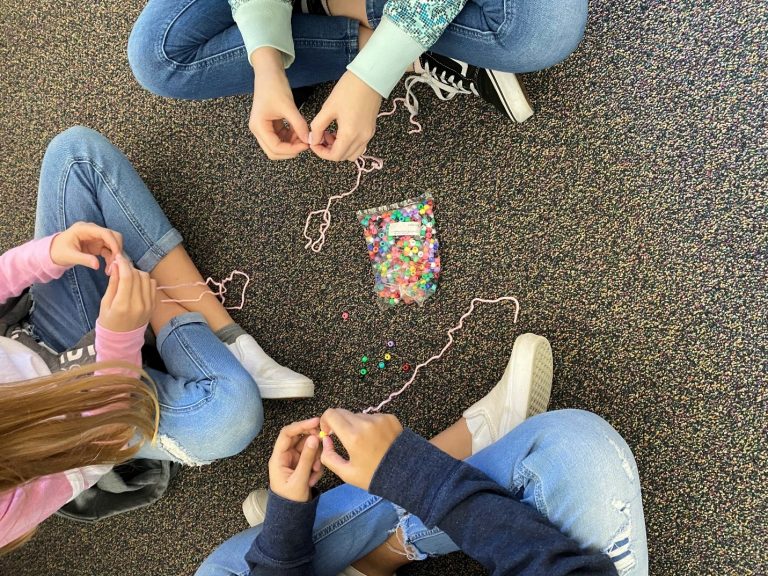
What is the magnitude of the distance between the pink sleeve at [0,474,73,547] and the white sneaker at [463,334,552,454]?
64 cm

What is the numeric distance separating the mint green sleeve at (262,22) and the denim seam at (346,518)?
693mm

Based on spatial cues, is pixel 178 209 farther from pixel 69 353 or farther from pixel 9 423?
pixel 9 423

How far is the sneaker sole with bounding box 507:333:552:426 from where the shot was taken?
931 mm

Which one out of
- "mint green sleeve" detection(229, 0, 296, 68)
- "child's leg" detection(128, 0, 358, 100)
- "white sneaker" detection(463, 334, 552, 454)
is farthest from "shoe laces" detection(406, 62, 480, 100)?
"white sneaker" detection(463, 334, 552, 454)

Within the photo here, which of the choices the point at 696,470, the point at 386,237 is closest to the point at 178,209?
the point at 386,237

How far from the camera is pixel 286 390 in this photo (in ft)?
3.47

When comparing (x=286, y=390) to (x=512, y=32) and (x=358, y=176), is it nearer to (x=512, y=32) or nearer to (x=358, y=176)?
(x=358, y=176)

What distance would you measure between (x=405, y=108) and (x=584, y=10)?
34 cm

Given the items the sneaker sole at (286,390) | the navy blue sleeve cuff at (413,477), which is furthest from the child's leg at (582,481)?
the sneaker sole at (286,390)

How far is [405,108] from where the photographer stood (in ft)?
3.59

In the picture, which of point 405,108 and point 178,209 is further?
point 178,209

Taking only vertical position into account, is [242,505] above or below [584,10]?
below

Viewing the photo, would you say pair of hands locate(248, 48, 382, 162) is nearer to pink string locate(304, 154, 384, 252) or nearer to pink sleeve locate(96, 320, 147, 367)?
pink string locate(304, 154, 384, 252)

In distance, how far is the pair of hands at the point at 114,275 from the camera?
0.89 meters
